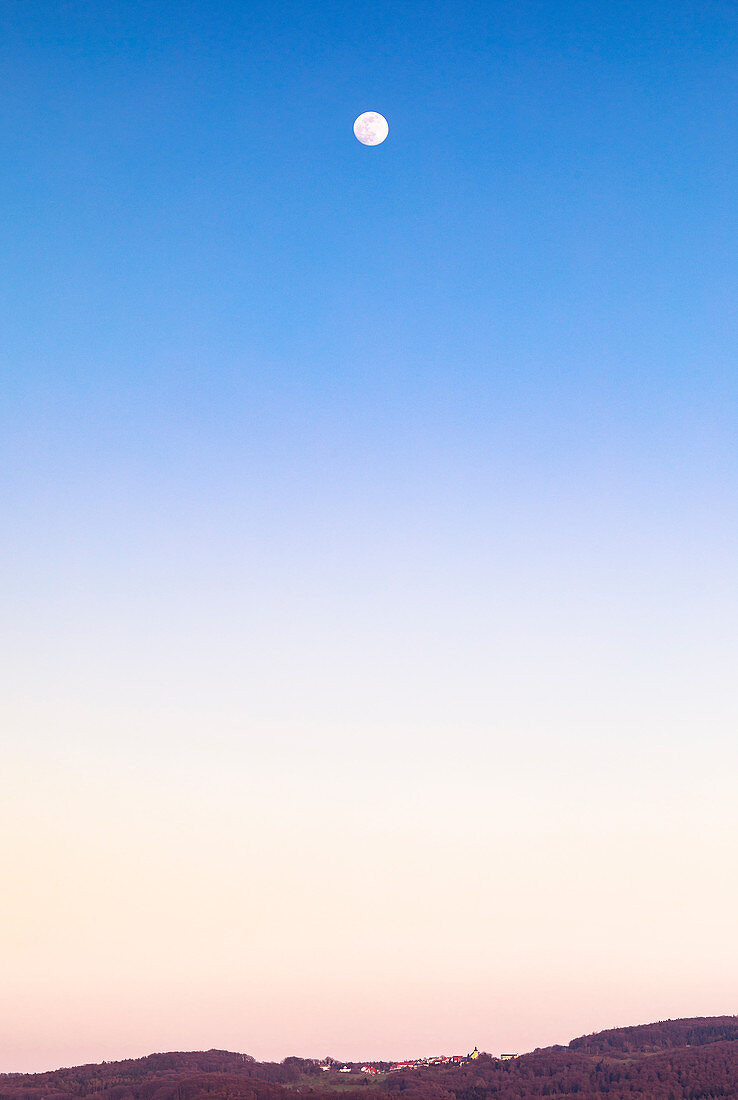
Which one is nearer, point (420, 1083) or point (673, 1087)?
point (673, 1087)

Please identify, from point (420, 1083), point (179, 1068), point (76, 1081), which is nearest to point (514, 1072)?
point (420, 1083)

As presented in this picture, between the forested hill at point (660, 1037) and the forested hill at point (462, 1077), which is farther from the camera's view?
the forested hill at point (660, 1037)

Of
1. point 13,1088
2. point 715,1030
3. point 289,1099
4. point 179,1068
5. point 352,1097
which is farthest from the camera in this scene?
point 715,1030

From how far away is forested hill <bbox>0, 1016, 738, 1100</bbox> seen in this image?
132125mm

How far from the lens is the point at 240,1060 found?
17012cm

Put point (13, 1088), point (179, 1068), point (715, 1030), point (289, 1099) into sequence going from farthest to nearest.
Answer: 1. point (715, 1030)
2. point (179, 1068)
3. point (13, 1088)
4. point (289, 1099)

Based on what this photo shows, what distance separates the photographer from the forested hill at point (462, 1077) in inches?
5202

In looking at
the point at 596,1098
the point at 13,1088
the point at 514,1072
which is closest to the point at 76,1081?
the point at 13,1088

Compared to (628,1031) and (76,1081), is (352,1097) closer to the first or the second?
(76,1081)

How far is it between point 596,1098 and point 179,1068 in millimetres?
70278

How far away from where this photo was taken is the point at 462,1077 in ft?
510

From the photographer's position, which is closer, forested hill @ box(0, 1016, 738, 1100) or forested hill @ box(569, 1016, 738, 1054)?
forested hill @ box(0, 1016, 738, 1100)

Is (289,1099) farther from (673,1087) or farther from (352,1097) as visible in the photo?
(673,1087)

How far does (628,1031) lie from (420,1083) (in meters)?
58.3
